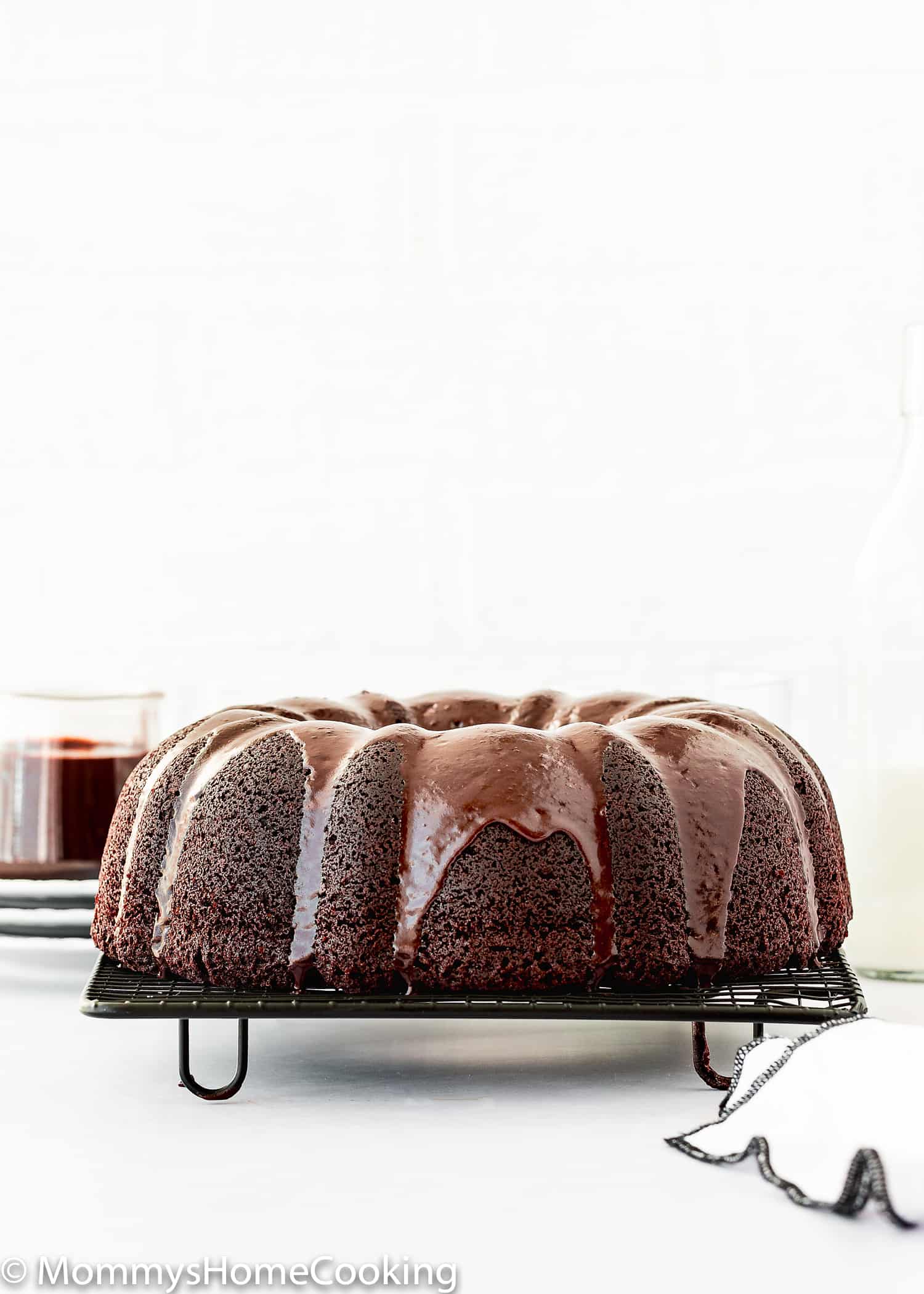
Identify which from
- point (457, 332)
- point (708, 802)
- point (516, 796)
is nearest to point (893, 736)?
point (708, 802)

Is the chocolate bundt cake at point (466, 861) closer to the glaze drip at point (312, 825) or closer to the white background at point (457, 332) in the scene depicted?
the glaze drip at point (312, 825)

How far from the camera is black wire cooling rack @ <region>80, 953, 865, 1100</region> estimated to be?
933 mm

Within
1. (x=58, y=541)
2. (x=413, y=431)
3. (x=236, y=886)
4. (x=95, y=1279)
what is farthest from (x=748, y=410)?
(x=95, y=1279)

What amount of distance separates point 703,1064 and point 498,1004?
8.0 inches

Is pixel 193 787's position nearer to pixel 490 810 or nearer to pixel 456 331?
pixel 490 810

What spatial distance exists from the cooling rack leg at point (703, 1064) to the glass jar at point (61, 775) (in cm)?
74

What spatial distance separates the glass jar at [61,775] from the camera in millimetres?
1524

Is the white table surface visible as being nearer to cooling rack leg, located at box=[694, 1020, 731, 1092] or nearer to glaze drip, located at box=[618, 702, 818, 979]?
cooling rack leg, located at box=[694, 1020, 731, 1092]

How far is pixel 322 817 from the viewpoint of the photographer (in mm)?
1037

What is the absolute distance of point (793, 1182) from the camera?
815mm

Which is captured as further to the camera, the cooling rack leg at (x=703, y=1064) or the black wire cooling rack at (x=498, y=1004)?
the cooling rack leg at (x=703, y=1064)

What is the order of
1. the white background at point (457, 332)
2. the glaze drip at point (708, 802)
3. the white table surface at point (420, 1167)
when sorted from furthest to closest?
the white background at point (457, 332) < the glaze drip at point (708, 802) < the white table surface at point (420, 1167)

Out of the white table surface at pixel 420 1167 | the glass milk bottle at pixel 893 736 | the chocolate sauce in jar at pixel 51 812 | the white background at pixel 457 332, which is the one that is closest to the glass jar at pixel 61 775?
the chocolate sauce in jar at pixel 51 812

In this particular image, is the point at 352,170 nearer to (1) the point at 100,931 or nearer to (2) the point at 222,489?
(2) the point at 222,489
